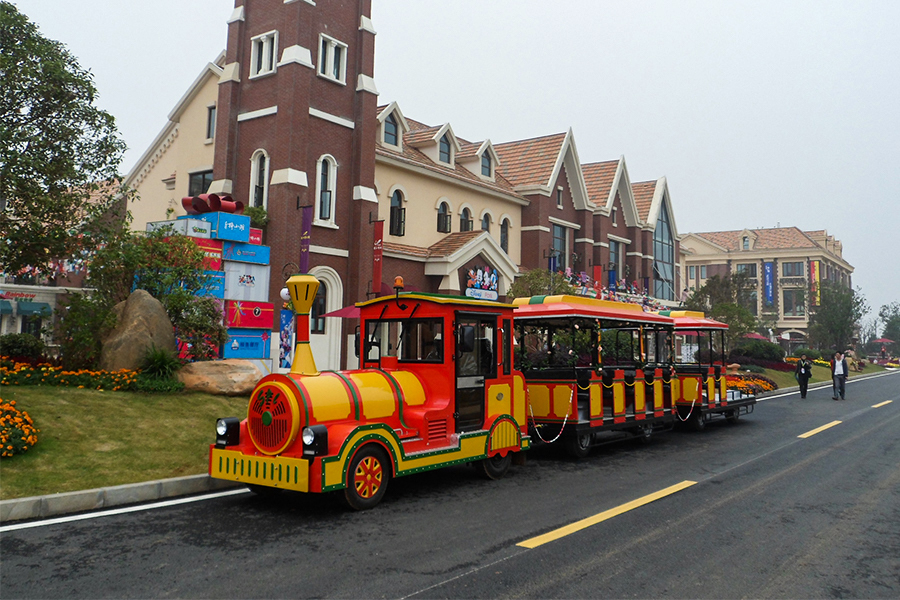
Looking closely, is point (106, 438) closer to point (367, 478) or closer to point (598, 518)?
point (367, 478)

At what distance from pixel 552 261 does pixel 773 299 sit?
2453 inches

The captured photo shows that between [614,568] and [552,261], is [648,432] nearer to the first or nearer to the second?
[614,568]

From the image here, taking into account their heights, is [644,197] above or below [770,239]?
below

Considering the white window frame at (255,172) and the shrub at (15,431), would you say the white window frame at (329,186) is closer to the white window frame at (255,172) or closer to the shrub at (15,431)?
the white window frame at (255,172)

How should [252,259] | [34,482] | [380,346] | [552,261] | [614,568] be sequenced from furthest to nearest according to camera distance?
[552,261], [252,259], [380,346], [34,482], [614,568]

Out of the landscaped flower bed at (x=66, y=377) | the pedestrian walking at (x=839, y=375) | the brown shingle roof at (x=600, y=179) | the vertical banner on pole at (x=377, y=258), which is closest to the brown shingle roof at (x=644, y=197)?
the brown shingle roof at (x=600, y=179)

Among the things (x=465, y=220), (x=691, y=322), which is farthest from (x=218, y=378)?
(x=465, y=220)

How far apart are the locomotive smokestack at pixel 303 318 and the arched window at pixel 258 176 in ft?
49.4

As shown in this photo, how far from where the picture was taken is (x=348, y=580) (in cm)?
536

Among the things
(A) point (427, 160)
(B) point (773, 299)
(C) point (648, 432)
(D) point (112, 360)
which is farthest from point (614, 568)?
(B) point (773, 299)

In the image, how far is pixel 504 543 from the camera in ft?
21.0

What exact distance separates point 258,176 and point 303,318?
15.9 m

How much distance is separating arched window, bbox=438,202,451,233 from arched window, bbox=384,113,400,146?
3499mm

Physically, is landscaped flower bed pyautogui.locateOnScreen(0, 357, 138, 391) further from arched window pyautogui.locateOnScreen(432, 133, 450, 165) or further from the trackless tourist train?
arched window pyautogui.locateOnScreen(432, 133, 450, 165)
